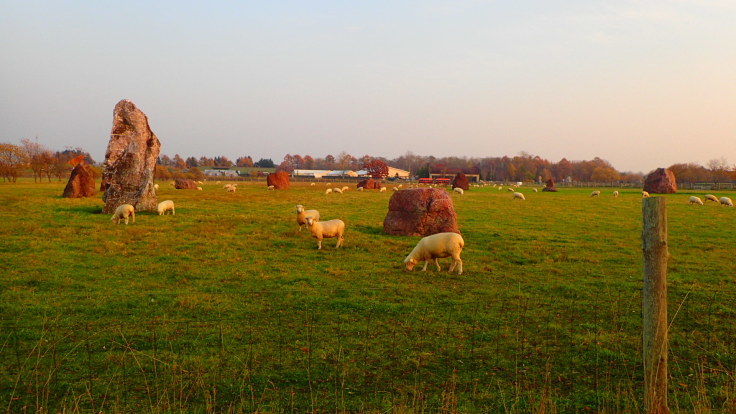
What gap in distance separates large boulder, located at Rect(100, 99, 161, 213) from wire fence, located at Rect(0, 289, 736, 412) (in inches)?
607

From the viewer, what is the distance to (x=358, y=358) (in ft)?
23.0

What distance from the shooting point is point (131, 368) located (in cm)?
662

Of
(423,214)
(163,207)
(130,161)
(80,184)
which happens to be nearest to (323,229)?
(423,214)

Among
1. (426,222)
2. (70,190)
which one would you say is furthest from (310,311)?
(70,190)

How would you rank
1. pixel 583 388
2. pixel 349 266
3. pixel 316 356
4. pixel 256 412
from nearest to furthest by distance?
pixel 256 412, pixel 583 388, pixel 316 356, pixel 349 266

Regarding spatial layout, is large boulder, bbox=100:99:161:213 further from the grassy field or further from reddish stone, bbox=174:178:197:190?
reddish stone, bbox=174:178:197:190

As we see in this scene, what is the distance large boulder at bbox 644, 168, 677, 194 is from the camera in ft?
173

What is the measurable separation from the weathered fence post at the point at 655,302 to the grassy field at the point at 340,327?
0.52 metres

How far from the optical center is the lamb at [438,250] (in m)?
12.8

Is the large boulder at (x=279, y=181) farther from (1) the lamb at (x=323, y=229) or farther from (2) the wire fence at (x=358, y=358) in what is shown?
(2) the wire fence at (x=358, y=358)

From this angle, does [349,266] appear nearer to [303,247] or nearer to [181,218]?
[303,247]

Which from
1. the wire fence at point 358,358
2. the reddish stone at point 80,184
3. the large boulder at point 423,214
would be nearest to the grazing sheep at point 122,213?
the large boulder at point 423,214

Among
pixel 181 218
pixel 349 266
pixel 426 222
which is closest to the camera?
pixel 349 266

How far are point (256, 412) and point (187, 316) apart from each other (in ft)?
13.9
